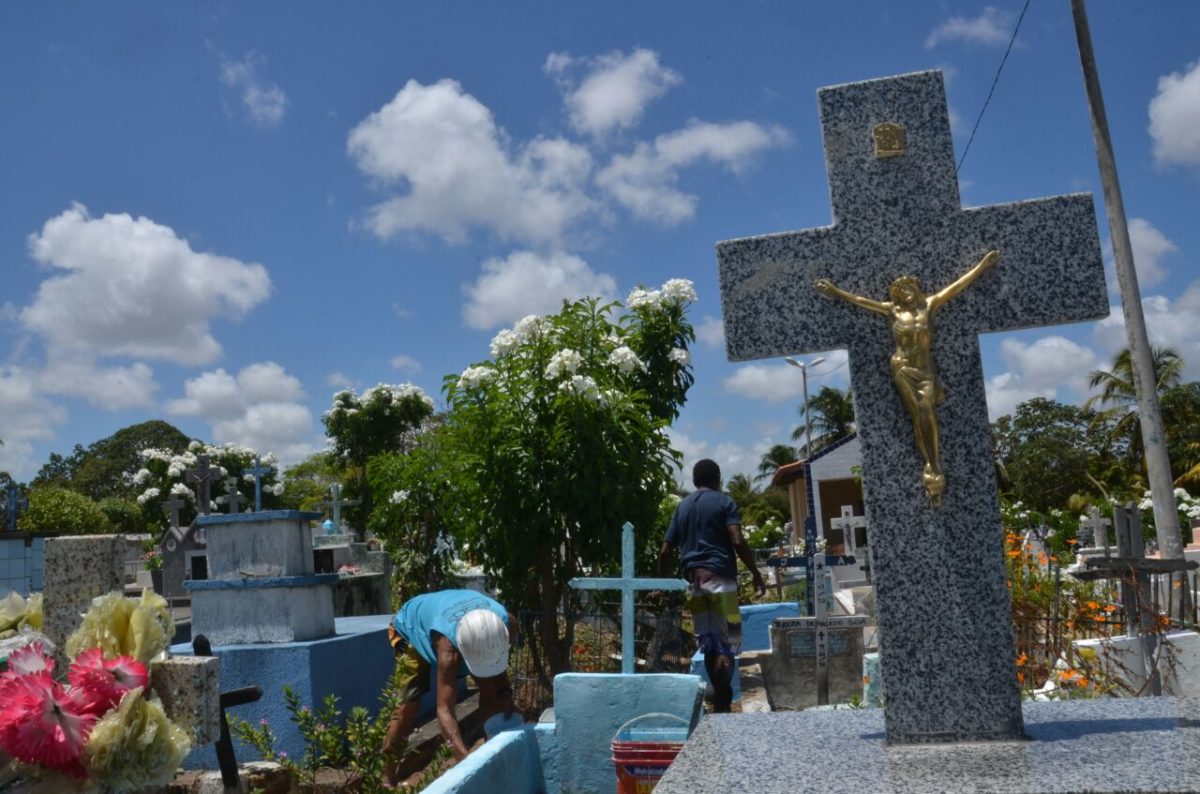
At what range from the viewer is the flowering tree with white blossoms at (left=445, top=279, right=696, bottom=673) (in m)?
7.92

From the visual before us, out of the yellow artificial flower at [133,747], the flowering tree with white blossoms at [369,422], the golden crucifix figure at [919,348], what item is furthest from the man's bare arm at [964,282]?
the flowering tree with white blossoms at [369,422]

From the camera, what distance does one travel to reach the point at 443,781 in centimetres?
362

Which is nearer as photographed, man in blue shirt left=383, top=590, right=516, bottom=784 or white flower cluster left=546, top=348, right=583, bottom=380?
man in blue shirt left=383, top=590, right=516, bottom=784

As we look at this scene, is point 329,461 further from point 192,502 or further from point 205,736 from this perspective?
point 205,736

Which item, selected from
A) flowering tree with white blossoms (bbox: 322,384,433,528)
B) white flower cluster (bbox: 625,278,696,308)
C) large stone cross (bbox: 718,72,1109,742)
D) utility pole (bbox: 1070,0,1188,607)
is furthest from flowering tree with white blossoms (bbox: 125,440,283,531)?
large stone cross (bbox: 718,72,1109,742)

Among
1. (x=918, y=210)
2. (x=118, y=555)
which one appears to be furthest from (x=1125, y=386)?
(x=118, y=555)

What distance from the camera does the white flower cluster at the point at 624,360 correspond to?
8336mm

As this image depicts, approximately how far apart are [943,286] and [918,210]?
0.30m

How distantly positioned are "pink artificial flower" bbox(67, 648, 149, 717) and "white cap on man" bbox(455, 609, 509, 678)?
296 centimetres

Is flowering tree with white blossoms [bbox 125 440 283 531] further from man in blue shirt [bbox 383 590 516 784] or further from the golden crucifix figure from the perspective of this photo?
the golden crucifix figure

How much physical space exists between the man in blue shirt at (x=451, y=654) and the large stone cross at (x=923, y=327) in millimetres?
2111

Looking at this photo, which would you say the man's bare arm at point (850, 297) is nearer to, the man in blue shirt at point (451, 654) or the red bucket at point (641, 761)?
the red bucket at point (641, 761)

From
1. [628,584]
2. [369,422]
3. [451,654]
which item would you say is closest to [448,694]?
[451,654]

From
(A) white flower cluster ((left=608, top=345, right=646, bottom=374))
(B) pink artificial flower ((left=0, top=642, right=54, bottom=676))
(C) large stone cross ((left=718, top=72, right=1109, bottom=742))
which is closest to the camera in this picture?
(B) pink artificial flower ((left=0, top=642, right=54, bottom=676))
